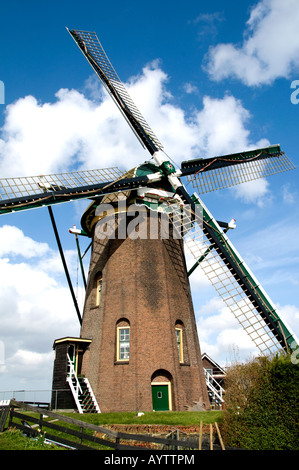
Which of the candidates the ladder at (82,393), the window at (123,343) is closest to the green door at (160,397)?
the window at (123,343)

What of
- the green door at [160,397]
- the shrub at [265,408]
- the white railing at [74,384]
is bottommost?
the shrub at [265,408]

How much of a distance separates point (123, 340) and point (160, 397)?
292cm

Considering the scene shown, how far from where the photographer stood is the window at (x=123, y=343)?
17141 millimetres

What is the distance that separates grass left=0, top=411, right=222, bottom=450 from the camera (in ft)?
29.5

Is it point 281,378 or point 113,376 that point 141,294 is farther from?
point 281,378

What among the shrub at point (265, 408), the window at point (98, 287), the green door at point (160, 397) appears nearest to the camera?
the shrub at point (265, 408)

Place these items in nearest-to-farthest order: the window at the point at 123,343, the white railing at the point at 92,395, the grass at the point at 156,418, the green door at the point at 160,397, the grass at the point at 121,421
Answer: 1. the grass at the point at 121,421
2. the grass at the point at 156,418
3. the green door at the point at 160,397
4. the white railing at the point at 92,395
5. the window at the point at 123,343

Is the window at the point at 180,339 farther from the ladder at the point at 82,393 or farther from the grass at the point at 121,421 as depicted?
the ladder at the point at 82,393

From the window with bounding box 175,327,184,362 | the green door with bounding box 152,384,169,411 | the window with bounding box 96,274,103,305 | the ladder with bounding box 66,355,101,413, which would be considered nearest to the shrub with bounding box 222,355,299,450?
the green door with bounding box 152,384,169,411

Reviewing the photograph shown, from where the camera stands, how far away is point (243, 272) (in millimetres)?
16984

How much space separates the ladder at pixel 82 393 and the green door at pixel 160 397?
2.46 meters

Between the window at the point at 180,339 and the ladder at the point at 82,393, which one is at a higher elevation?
the window at the point at 180,339
